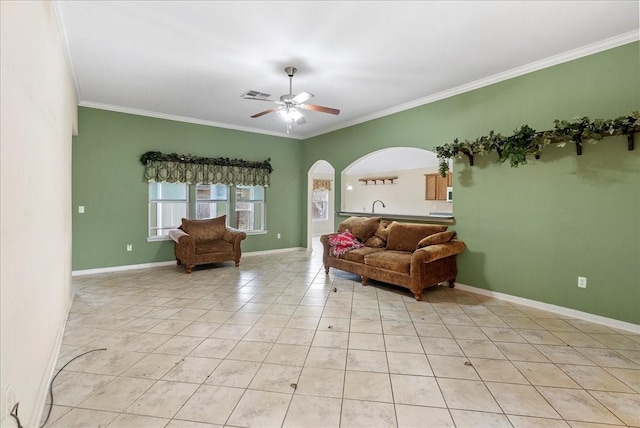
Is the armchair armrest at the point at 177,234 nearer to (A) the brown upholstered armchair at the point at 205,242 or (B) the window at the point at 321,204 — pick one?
(A) the brown upholstered armchair at the point at 205,242

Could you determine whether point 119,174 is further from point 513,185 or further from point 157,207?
point 513,185

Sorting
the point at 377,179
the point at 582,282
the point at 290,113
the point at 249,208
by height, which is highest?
the point at 290,113

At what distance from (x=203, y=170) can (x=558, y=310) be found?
6.13 meters

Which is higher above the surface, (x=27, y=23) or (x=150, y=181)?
(x=27, y=23)

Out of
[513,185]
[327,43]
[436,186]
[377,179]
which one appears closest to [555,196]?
[513,185]

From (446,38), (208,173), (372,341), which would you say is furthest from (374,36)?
(208,173)

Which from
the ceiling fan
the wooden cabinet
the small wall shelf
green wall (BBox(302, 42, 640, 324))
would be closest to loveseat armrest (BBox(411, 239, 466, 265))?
green wall (BBox(302, 42, 640, 324))

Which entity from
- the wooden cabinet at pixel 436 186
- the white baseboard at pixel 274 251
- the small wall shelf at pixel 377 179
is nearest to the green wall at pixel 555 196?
the wooden cabinet at pixel 436 186

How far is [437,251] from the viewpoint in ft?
12.9

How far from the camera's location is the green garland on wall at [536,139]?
2963 millimetres

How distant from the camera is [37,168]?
1.92 metres

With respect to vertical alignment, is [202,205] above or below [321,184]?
below

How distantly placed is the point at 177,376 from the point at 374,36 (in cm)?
350

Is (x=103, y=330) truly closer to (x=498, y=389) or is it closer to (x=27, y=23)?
(x=27, y=23)
